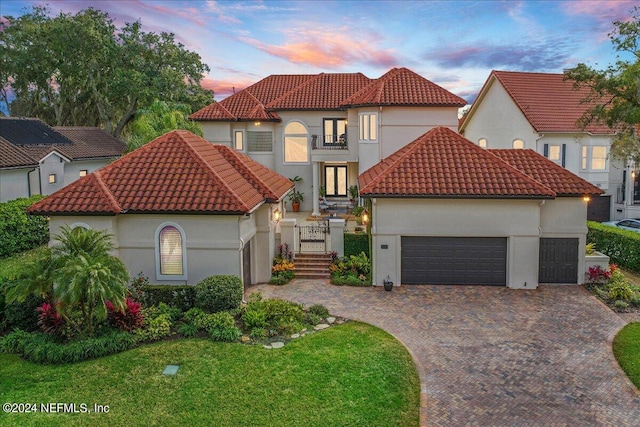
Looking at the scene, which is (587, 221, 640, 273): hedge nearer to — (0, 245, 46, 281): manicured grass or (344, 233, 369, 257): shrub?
(344, 233, 369, 257): shrub

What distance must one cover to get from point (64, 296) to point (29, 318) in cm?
359

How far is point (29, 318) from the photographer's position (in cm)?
1495

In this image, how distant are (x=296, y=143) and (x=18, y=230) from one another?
1694 centimetres

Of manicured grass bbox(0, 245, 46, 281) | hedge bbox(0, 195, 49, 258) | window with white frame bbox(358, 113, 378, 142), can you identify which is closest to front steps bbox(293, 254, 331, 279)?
window with white frame bbox(358, 113, 378, 142)

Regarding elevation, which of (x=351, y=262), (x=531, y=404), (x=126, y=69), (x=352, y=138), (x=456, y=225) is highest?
(x=126, y=69)

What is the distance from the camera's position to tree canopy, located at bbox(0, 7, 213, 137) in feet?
154

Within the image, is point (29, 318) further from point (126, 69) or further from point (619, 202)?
point (126, 69)

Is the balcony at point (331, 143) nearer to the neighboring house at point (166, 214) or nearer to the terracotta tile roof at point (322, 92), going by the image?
the terracotta tile roof at point (322, 92)

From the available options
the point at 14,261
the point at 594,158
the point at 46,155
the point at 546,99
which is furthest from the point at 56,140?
the point at 594,158

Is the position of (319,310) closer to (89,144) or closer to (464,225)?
(464,225)

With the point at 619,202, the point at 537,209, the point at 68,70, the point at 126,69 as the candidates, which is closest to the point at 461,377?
the point at 537,209

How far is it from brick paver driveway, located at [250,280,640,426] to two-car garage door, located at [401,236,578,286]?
1.87 ft

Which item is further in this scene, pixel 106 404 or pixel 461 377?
pixel 461 377

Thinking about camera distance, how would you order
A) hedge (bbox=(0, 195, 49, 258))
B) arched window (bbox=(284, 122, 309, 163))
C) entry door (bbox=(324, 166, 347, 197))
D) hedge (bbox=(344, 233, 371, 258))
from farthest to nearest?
entry door (bbox=(324, 166, 347, 197)), arched window (bbox=(284, 122, 309, 163)), hedge (bbox=(0, 195, 49, 258)), hedge (bbox=(344, 233, 371, 258))
